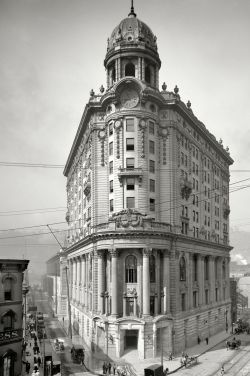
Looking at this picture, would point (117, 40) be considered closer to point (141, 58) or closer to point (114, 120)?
point (141, 58)

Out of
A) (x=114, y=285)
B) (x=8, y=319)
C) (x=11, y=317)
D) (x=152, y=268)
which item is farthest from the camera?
(x=152, y=268)

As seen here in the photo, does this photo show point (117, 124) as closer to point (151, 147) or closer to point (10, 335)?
point (151, 147)

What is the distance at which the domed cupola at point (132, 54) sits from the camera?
6675 cm

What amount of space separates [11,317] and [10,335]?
219 centimetres

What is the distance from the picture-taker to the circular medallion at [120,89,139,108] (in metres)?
64.4

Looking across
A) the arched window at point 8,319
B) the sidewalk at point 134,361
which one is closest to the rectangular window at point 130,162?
the sidewalk at point 134,361

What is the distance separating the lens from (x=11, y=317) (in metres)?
48.3

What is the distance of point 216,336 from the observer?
77.4 metres

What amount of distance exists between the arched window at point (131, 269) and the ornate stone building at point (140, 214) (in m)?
0.15

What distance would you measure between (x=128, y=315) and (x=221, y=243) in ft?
129

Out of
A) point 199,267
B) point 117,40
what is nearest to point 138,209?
point 199,267

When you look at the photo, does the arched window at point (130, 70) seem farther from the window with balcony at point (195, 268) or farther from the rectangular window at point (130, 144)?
the window with balcony at point (195, 268)

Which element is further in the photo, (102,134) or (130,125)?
(102,134)

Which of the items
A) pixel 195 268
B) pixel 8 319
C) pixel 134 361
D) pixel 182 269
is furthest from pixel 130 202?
pixel 8 319
